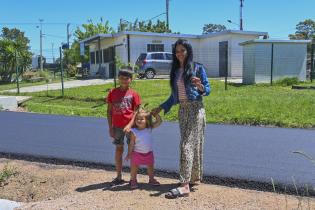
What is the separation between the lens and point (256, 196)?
4.63m

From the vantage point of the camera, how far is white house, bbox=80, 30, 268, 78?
27.2 m

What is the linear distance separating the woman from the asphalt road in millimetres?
922

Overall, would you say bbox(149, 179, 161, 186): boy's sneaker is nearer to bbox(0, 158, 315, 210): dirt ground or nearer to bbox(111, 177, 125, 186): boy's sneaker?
bbox(0, 158, 315, 210): dirt ground

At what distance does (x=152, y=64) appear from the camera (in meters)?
24.3

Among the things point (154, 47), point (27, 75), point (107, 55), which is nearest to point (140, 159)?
point (154, 47)

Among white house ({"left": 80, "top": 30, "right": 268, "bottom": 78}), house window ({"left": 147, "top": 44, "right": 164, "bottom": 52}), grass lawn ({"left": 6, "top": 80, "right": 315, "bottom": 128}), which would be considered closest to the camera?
grass lawn ({"left": 6, "top": 80, "right": 315, "bottom": 128})

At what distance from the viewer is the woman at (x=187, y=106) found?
183 inches

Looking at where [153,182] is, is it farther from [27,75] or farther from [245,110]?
[27,75]

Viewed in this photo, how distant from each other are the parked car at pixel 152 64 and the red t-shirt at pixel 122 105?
1876 cm

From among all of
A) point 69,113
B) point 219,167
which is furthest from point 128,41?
point 219,167

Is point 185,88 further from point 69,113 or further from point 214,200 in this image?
point 69,113

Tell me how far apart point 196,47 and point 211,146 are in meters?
23.7

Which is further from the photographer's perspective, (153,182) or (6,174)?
(6,174)

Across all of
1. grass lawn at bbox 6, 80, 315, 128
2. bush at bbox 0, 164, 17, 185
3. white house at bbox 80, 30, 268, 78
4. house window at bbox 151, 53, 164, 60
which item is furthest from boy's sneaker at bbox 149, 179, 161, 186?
white house at bbox 80, 30, 268, 78
